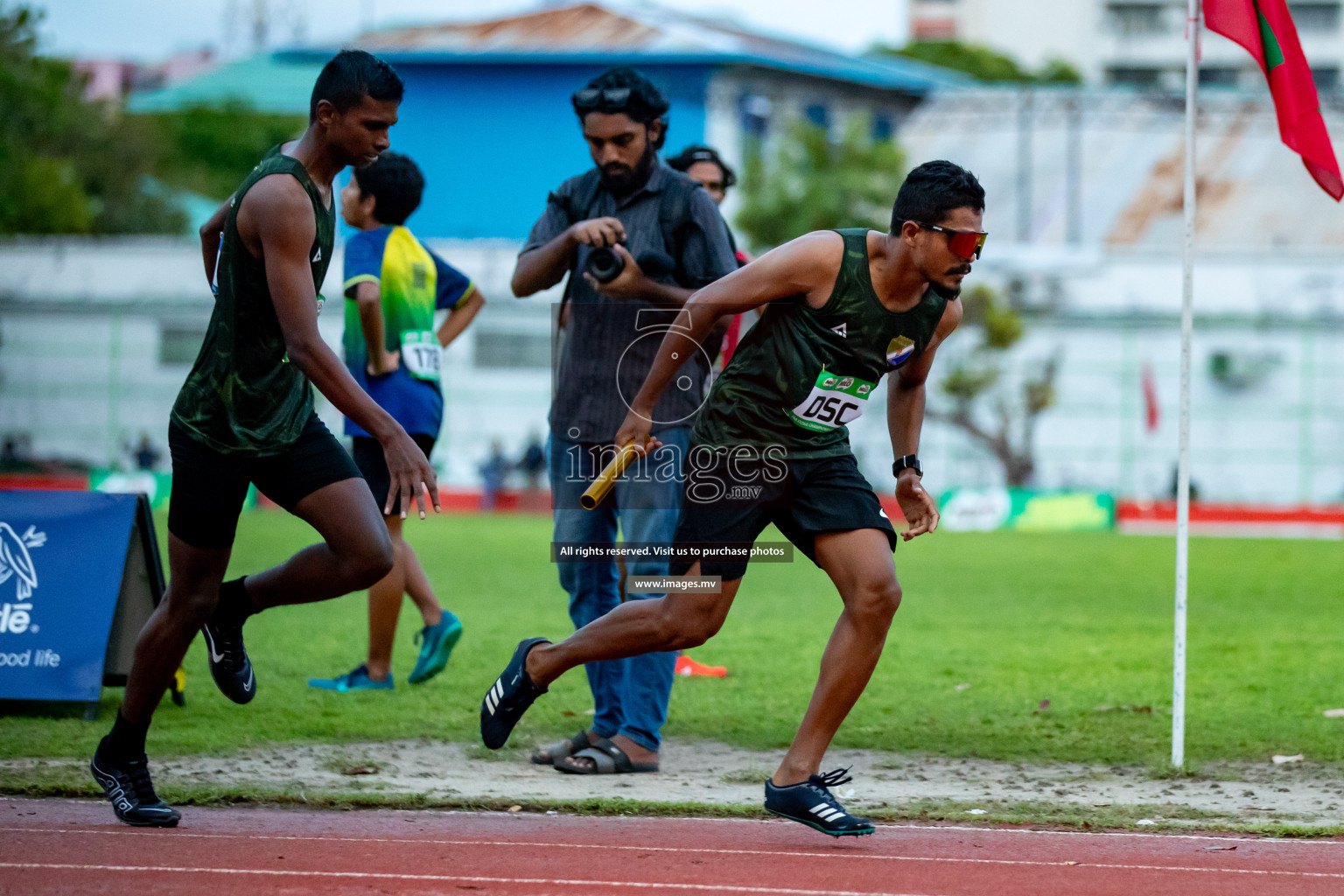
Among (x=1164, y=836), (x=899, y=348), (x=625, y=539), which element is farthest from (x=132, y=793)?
(x=1164, y=836)

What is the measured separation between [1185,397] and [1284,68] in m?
1.48

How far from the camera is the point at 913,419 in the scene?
18.2 feet

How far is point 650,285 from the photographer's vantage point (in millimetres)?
5996

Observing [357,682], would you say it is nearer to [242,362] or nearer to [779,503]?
[242,362]

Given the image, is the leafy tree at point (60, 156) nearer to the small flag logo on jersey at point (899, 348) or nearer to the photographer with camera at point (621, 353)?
the photographer with camera at point (621, 353)

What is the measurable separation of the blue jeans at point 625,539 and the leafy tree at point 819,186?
3180cm

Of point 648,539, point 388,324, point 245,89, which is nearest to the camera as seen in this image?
point 648,539

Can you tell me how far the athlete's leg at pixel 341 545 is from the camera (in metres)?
5.04

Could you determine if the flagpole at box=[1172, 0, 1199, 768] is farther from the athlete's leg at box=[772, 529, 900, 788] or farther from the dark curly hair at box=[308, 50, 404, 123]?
the dark curly hair at box=[308, 50, 404, 123]

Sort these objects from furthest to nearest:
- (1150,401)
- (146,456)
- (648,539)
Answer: (1150,401)
(146,456)
(648,539)

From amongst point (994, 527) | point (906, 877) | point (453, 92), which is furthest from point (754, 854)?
point (453, 92)

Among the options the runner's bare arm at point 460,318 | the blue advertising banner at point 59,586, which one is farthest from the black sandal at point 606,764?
the runner's bare arm at point 460,318

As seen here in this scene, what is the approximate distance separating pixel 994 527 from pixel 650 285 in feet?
66.5

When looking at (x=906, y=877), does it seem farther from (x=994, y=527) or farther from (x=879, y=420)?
(x=879, y=420)
